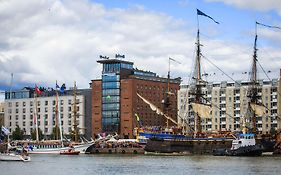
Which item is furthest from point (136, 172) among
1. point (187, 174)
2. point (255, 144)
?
point (255, 144)

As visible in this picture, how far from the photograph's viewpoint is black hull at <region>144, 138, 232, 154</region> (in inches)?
6806

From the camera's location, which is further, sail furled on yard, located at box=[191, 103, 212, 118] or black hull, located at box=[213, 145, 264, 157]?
sail furled on yard, located at box=[191, 103, 212, 118]

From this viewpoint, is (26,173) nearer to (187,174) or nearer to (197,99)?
(187,174)

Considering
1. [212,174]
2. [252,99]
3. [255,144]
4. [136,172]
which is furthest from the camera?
[252,99]

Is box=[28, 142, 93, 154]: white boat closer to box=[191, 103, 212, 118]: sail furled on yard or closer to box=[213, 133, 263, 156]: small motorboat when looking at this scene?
box=[191, 103, 212, 118]: sail furled on yard

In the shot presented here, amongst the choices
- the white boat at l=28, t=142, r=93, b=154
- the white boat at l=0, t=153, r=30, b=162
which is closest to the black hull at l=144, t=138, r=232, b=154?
the white boat at l=28, t=142, r=93, b=154

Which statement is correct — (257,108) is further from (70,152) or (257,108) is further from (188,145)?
(70,152)

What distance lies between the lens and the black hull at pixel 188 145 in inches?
6806

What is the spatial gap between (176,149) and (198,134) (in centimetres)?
719

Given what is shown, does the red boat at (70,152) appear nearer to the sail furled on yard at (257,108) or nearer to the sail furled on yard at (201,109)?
the sail furled on yard at (201,109)

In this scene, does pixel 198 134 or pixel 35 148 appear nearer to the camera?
pixel 198 134

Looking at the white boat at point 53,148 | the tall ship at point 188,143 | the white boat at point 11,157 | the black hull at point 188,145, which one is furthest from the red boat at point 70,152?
the white boat at point 11,157

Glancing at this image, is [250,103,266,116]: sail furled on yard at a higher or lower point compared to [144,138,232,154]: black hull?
higher

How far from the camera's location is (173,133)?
598 ft
